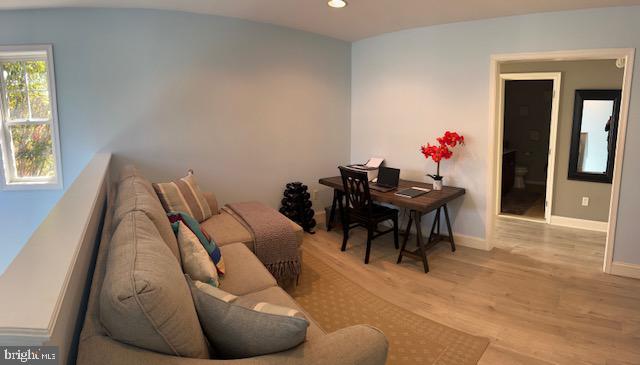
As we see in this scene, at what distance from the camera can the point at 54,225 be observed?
1.57 m

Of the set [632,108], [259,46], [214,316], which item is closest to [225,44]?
[259,46]

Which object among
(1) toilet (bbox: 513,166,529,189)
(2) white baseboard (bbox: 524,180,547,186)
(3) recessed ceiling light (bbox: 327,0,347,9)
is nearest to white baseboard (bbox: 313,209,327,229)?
(3) recessed ceiling light (bbox: 327,0,347,9)

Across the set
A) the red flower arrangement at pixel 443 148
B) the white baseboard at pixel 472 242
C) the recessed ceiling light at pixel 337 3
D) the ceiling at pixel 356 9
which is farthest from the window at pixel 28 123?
the white baseboard at pixel 472 242

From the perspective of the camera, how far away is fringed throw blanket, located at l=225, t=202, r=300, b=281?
3051 mm

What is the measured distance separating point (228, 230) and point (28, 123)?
2.12 meters

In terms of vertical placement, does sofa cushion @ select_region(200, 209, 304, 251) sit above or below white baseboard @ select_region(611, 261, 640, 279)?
above

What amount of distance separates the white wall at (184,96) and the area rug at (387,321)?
152 centimetres

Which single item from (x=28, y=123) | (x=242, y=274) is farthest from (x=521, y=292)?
(x=28, y=123)

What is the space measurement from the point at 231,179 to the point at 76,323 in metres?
3.02

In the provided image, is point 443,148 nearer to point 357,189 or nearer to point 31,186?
point 357,189

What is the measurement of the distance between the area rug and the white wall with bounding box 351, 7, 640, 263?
1.74 metres

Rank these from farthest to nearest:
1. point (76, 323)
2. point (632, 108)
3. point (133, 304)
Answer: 1. point (632, 108)
2. point (76, 323)
3. point (133, 304)

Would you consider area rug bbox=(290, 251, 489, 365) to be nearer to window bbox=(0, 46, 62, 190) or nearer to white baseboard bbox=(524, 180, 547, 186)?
window bbox=(0, 46, 62, 190)

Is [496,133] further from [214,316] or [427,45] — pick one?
[214,316]
